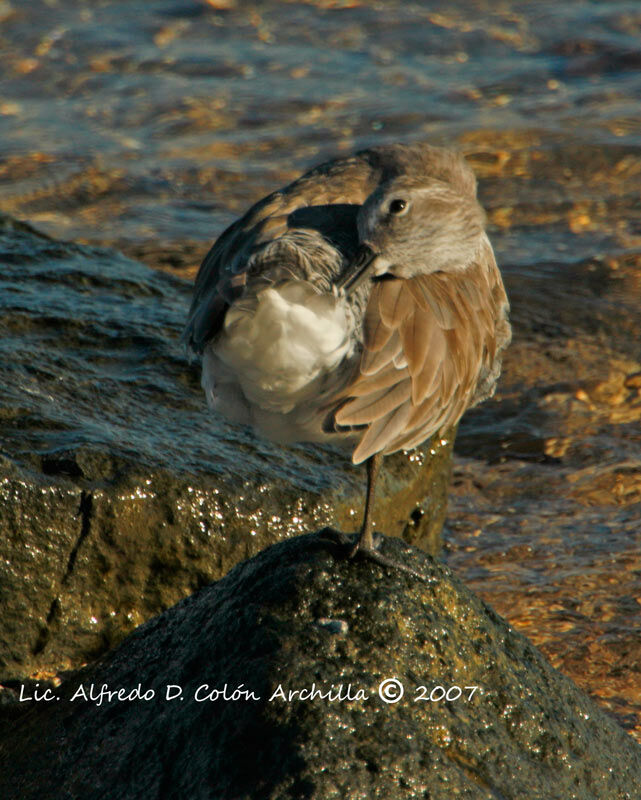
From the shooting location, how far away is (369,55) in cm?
1080

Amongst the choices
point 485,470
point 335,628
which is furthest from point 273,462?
point 485,470

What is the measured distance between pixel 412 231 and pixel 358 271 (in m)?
0.30

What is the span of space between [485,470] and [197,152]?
4.65 m

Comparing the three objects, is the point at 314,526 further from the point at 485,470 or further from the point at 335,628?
the point at 485,470

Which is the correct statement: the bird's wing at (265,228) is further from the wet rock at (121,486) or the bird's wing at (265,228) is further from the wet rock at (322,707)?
the wet rock at (322,707)

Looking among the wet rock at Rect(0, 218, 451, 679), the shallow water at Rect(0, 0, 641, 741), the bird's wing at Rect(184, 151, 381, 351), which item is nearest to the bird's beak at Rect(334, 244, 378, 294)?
the bird's wing at Rect(184, 151, 381, 351)

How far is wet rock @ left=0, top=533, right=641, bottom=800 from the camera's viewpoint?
2590mm

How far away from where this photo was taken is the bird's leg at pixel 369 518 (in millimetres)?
3270

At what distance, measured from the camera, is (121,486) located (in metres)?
3.67

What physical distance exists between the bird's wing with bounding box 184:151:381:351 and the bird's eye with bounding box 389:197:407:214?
167 mm

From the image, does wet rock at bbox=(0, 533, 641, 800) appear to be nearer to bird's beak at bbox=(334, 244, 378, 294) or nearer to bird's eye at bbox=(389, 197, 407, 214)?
bird's beak at bbox=(334, 244, 378, 294)

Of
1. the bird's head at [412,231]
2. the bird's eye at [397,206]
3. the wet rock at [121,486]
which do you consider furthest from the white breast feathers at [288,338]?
the wet rock at [121,486]

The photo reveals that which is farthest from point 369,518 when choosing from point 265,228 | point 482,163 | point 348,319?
point 482,163

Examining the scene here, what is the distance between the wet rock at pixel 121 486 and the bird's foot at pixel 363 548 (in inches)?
23.2
